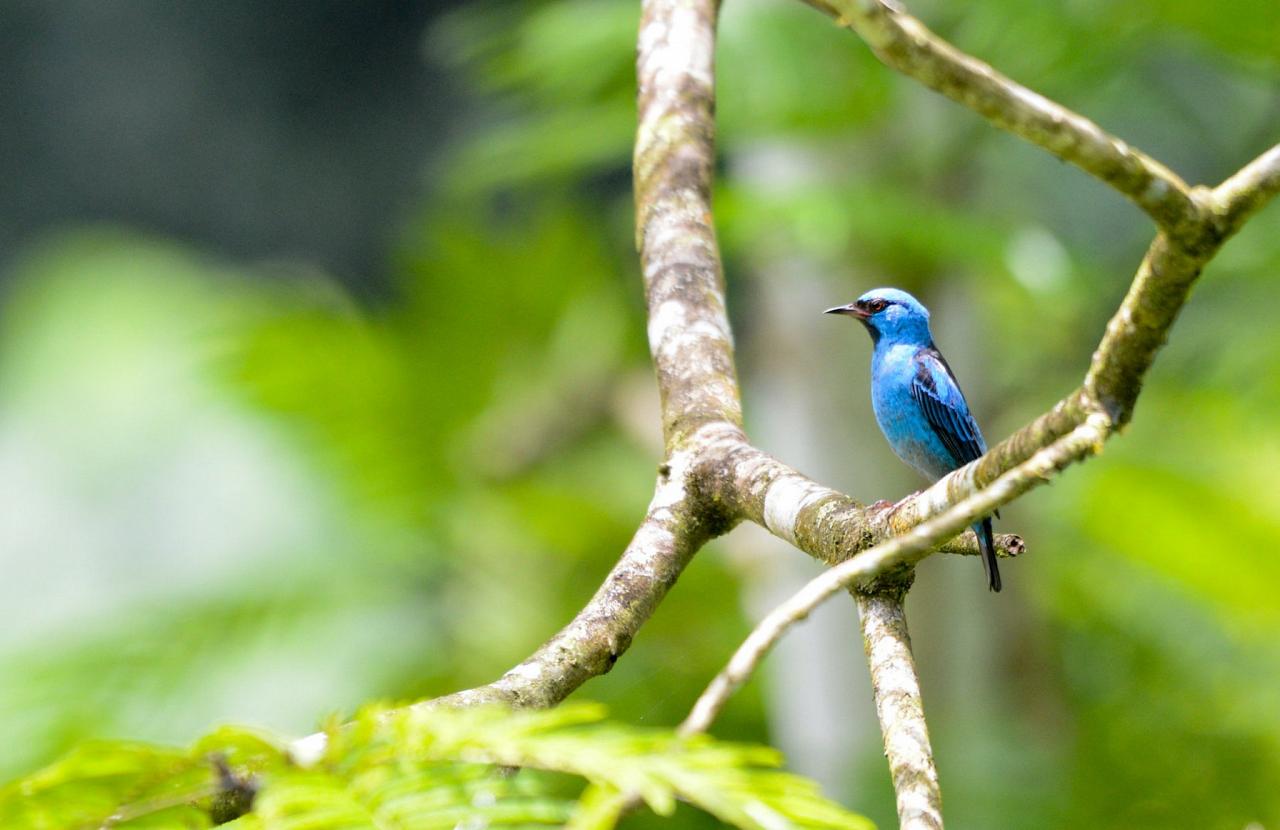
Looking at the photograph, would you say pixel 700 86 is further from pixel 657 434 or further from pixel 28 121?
pixel 28 121

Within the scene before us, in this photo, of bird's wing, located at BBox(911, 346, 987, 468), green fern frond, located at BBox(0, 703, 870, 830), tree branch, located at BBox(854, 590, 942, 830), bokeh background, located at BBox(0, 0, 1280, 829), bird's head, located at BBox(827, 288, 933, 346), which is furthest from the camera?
bokeh background, located at BBox(0, 0, 1280, 829)

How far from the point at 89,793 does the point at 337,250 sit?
9.82 metres

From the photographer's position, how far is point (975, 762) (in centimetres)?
479

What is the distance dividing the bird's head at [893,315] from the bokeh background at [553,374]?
35.7 inches

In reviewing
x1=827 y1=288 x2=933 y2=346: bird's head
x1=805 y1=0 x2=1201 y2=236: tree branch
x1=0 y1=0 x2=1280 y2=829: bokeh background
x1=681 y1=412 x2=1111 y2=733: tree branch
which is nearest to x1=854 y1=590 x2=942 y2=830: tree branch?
x1=681 y1=412 x2=1111 y2=733: tree branch

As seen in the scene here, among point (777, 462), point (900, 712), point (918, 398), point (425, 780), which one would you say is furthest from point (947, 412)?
point (425, 780)

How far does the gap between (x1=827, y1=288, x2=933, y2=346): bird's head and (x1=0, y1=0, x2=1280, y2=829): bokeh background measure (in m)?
0.91

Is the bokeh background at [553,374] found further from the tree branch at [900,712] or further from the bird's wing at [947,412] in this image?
the tree branch at [900,712]

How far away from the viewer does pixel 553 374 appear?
756cm

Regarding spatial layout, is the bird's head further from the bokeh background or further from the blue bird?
the bokeh background

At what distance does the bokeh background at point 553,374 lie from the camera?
16.5 feet

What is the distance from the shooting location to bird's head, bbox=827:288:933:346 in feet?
10.8

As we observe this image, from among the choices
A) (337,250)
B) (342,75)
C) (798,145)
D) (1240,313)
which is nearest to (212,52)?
(342,75)

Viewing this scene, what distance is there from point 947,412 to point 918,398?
85 mm
